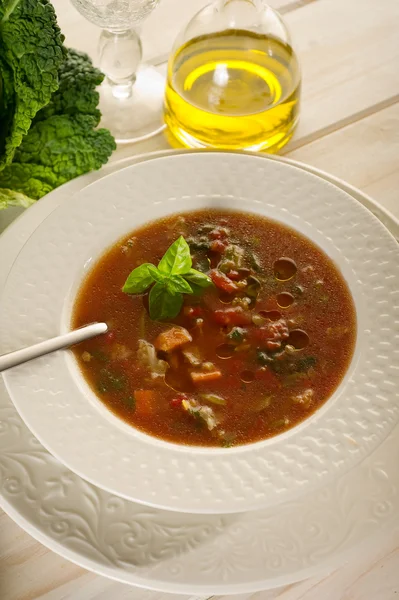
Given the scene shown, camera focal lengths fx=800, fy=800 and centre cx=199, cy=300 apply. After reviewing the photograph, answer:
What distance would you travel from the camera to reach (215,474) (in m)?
1.77

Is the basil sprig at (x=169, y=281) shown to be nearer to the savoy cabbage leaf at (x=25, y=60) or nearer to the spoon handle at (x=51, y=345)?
the spoon handle at (x=51, y=345)

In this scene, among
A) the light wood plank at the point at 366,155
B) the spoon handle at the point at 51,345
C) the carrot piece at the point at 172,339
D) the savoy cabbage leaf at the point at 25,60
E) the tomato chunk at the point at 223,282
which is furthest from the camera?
the light wood plank at the point at 366,155

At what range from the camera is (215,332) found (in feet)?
6.77

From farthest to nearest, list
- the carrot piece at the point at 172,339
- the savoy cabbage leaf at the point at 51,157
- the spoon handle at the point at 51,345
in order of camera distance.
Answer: the savoy cabbage leaf at the point at 51,157 → the carrot piece at the point at 172,339 → the spoon handle at the point at 51,345

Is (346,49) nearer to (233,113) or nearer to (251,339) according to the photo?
(233,113)

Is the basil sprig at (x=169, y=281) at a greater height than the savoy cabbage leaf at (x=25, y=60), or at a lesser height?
lesser

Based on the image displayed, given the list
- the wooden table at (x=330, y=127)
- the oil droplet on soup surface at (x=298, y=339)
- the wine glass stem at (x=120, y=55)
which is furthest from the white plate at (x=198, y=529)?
the wine glass stem at (x=120, y=55)

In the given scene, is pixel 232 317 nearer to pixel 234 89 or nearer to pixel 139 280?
pixel 139 280

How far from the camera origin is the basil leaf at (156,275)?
6.74ft

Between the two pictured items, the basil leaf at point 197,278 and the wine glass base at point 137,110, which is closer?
the basil leaf at point 197,278

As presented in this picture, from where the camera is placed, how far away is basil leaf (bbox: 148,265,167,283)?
2.05 metres

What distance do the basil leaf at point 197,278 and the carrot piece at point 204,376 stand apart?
257mm

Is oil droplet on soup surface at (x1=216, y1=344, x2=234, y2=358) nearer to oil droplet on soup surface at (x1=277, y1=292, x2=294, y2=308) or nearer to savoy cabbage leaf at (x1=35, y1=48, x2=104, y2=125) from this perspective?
oil droplet on soup surface at (x1=277, y1=292, x2=294, y2=308)

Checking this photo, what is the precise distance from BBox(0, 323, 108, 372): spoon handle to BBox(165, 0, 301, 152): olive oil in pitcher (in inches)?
33.2
